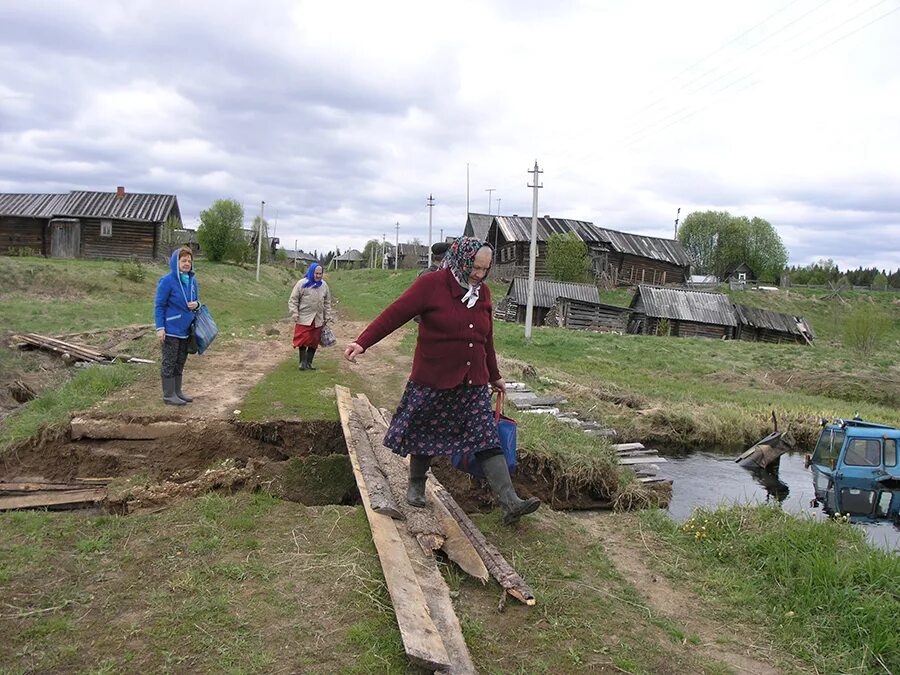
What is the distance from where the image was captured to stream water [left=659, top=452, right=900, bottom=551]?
905cm

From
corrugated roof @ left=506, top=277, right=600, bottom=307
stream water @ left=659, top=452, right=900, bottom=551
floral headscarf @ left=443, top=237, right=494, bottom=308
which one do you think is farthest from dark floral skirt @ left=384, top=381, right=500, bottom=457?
corrugated roof @ left=506, top=277, right=600, bottom=307

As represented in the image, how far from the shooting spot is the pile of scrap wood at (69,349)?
1123 cm

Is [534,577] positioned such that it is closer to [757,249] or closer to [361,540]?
[361,540]

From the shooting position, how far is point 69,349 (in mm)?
12039

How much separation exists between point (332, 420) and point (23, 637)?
442 cm

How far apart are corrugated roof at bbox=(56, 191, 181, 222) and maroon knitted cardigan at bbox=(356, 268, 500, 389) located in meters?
33.4

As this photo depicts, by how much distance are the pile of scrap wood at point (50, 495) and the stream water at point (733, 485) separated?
259 inches

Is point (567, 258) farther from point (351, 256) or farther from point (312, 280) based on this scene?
point (351, 256)

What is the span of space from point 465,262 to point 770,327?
123 ft

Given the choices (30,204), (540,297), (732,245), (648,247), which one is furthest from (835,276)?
(30,204)

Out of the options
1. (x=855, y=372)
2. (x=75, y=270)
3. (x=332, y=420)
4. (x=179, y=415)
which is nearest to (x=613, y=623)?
(x=332, y=420)

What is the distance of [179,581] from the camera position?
3869mm

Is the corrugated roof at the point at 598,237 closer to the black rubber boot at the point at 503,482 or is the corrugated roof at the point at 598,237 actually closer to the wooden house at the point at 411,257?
the wooden house at the point at 411,257

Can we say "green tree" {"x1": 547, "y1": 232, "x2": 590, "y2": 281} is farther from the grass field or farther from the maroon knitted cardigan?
the maroon knitted cardigan
